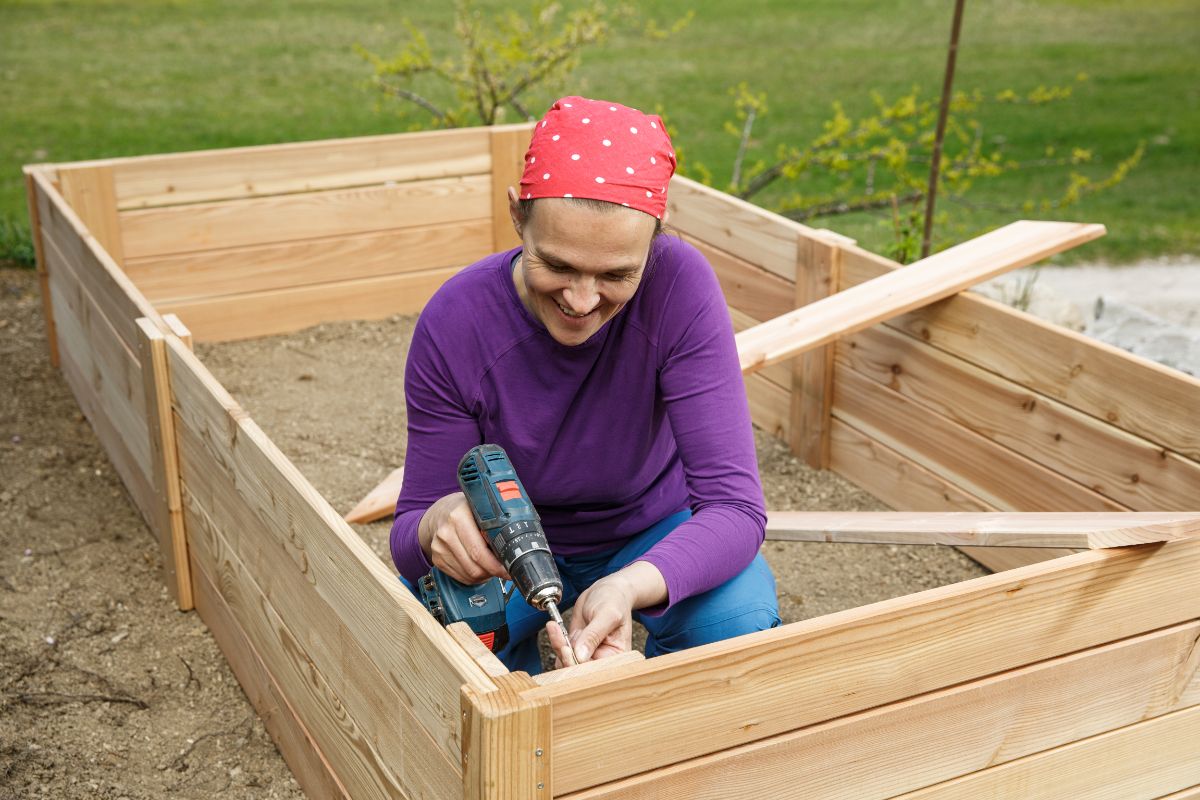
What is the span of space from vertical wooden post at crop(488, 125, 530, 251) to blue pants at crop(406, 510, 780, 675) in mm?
3160

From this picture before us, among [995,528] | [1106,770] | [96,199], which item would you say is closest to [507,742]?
[1106,770]

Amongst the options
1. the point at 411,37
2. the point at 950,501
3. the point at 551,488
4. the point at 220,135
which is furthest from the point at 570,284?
the point at 411,37

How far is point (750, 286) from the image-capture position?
4852mm

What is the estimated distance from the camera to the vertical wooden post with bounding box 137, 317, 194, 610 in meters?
3.44

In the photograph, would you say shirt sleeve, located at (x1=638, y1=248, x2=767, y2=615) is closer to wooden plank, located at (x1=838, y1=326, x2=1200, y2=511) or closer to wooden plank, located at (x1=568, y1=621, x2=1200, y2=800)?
wooden plank, located at (x1=568, y1=621, x2=1200, y2=800)

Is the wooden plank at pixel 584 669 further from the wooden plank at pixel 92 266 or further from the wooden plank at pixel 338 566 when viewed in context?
the wooden plank at pixel 92 266

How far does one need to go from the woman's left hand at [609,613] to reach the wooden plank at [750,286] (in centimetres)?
250

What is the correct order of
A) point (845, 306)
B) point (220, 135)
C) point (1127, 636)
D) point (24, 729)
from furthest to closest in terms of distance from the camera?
point (220, 135), point (845, 306), point (24, 729), point (1127, 636)

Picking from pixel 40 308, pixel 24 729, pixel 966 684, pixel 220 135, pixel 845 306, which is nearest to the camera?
pixel 966 684

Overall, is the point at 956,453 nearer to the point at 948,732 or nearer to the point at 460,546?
the point at 948,732

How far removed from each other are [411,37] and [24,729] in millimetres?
12701

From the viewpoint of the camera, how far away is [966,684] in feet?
7.20

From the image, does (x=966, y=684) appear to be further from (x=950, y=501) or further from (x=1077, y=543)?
(x=950, y=501)

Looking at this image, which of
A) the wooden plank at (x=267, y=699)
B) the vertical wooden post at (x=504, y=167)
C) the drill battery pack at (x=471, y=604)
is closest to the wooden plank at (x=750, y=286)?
the vertical wooden post at (x=504, y=167)
